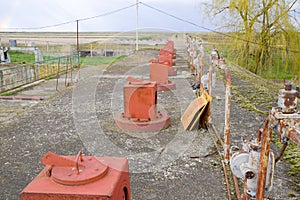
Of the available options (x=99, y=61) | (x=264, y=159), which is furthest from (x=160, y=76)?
(x=99, y=61)

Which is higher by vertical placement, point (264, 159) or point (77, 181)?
point (264, 159)

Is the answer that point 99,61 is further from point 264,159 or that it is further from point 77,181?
point 264,159

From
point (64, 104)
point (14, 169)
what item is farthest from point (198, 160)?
point (64, 104)

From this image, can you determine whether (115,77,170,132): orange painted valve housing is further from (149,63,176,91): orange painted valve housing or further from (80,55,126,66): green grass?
(80,55,126,66): green grass

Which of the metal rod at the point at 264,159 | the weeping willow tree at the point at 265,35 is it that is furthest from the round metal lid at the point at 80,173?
the weeping willow tree at the point at 265,35

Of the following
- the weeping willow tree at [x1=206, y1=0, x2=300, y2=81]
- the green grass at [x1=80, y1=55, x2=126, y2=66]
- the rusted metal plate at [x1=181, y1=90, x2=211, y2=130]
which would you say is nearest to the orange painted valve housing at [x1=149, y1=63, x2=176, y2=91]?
the rusted metal plate at [x1=181, y1=90, x2=211, y2=130]

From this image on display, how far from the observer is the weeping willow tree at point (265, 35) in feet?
38.4

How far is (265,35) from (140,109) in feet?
29.4

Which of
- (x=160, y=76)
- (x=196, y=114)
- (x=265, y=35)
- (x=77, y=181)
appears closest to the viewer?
(x=77, y=181)

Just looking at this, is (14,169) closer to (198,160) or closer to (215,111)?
(198,160)

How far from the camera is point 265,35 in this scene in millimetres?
12000

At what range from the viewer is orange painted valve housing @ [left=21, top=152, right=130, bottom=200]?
1.71 meters

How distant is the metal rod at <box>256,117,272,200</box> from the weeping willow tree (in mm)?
10675

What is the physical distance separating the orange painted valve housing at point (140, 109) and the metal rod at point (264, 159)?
9.36 ft
